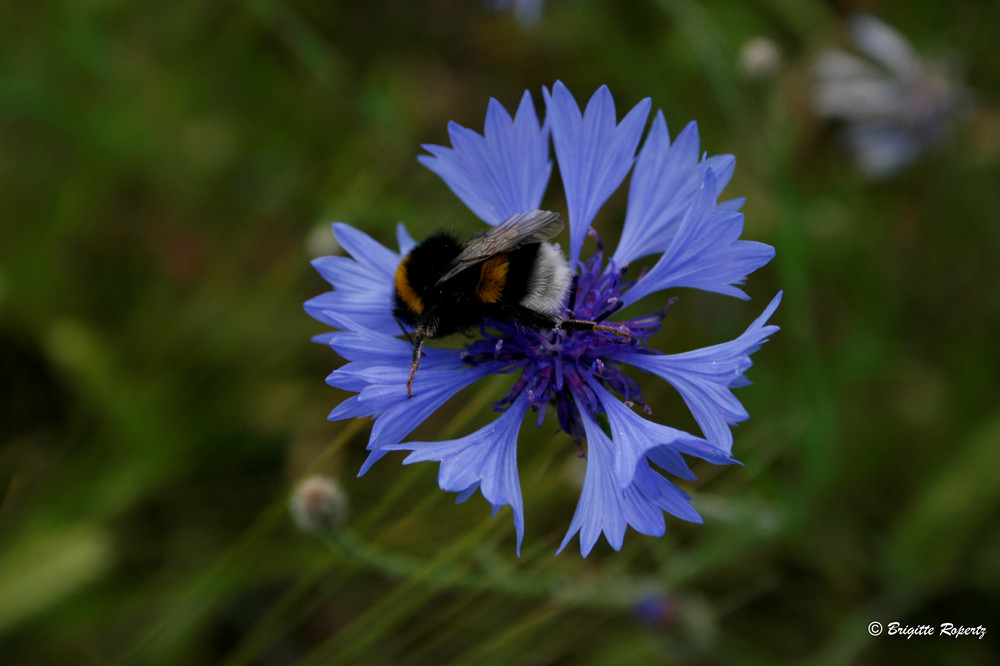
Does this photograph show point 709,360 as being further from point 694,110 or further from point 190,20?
point 190,20

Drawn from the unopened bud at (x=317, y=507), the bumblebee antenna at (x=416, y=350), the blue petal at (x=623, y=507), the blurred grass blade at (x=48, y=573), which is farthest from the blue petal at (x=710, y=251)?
the blurred grass blade at (x=48, y=573)

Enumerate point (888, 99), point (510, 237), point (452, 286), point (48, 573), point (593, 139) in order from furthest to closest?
point (888, 99)
point (48, 573)
point (593, 139)
point (452, 286)
point (510, 237)

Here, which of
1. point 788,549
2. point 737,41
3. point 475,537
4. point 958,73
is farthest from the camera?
point 737,41

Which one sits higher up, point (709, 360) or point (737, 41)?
point (737, 41)

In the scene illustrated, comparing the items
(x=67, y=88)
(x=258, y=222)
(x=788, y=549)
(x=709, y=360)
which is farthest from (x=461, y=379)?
(x=67, y=88)

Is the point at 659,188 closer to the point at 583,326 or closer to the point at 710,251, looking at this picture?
the point at 710,251

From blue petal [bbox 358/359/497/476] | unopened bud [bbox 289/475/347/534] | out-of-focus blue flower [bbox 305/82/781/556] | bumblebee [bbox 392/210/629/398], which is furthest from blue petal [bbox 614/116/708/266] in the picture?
unopened bud [bbox 289/475/347/534]

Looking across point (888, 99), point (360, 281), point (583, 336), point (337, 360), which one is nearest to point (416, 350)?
point (360, 281)
